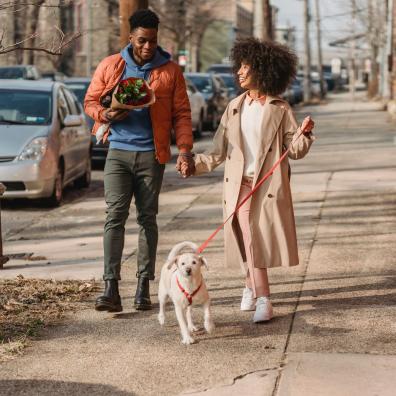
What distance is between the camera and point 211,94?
1171 inches

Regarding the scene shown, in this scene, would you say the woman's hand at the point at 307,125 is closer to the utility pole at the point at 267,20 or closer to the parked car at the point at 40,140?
the parked car at the point at 40,140

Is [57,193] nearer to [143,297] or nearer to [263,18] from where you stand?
[143,297]

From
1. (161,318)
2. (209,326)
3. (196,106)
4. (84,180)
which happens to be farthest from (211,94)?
(209,326)

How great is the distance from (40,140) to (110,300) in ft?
21.3

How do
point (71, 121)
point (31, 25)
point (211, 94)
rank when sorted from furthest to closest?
point (31, 25) < point (211, 94) < point (71, 121)

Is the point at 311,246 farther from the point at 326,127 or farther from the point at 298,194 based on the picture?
the point at 326,127

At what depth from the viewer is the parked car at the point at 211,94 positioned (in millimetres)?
29359

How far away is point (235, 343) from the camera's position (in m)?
6.40

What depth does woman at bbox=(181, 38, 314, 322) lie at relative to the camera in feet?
22.8

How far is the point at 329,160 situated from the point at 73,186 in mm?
5252

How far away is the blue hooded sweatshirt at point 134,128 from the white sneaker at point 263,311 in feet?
4.12

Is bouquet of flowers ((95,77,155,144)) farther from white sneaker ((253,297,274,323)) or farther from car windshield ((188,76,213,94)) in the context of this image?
car windshield ((188,76,213,94))

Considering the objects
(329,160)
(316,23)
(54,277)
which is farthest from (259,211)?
(316,23)

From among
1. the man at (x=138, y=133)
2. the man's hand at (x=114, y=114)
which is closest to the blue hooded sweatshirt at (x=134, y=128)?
the man at (x=138, y=133)
